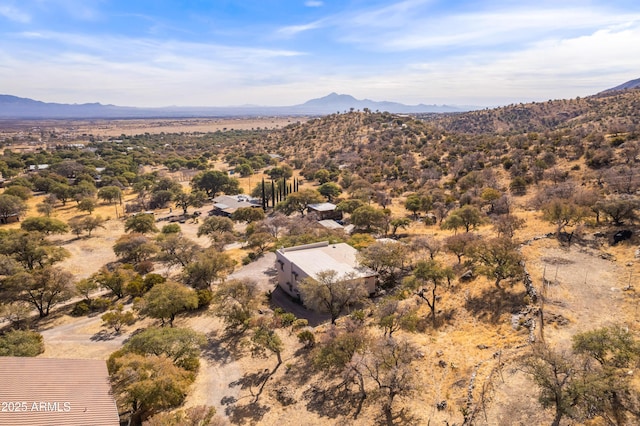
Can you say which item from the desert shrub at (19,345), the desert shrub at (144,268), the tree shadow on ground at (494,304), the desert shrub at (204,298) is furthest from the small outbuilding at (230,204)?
the tree shadow on ground at (494,304)

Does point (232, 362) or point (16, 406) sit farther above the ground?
point (16, 406)

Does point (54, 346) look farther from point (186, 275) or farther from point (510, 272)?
point (510, 272)

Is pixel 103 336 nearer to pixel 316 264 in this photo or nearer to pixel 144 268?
pixel 144 268

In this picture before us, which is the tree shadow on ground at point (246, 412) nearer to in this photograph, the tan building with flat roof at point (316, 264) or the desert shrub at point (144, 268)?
the tan building with flat roof at point (316, 264)

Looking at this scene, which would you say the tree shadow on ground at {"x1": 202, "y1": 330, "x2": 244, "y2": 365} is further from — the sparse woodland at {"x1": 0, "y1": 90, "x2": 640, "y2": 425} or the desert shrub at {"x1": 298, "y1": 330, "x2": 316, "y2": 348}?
the desert shrub at {"x1": 298, "y1": 330, "x2": 316, "y2": 348}

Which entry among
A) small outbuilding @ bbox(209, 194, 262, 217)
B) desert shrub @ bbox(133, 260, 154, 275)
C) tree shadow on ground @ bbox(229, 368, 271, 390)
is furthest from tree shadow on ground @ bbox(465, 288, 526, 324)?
small outbuilding @ bbox(209, 194, 262, 217)

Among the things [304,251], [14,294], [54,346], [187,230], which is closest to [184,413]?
[54,346]

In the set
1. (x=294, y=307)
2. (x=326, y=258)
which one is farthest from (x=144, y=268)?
(x=326, y=258)
